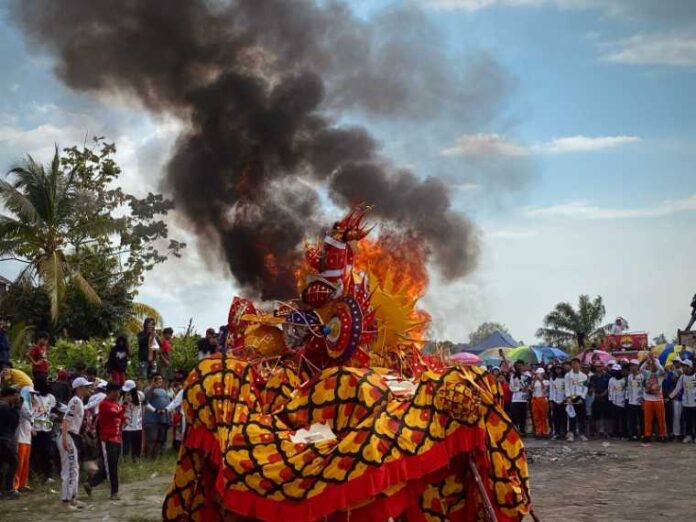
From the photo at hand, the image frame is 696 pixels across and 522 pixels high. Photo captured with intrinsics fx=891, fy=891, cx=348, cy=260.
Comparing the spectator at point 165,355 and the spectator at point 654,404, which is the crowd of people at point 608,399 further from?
the spectator at point 165,355

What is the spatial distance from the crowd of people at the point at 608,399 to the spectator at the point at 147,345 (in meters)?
7.42

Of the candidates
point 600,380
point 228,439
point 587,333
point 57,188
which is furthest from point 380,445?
point 587,333

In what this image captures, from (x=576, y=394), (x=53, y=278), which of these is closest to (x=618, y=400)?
(x=576, y=394)

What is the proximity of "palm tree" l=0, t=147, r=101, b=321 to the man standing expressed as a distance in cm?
1302

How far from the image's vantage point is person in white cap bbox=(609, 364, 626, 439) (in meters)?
19.9

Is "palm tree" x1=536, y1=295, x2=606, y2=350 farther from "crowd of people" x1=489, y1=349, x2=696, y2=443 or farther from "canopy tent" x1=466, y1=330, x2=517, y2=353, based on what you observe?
"crowd of people" x1=489, y1=349, x2=696, y2=443

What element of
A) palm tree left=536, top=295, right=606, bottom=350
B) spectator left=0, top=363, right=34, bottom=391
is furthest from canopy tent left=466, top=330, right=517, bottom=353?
spectator left=0, top=363, right=34, bottom=391

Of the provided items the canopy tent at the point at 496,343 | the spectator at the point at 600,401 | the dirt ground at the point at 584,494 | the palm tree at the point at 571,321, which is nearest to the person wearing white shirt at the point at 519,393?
the spectator at the point at 600,401

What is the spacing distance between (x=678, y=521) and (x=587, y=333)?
4436 cm

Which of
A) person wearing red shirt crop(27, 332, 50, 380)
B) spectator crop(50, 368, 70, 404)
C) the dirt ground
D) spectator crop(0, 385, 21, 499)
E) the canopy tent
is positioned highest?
the canopy tent

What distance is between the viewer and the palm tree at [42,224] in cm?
2423

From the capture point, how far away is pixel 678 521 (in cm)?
991

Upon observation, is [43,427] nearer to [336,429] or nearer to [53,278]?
[336,429]

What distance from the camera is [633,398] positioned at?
19.3 metres
